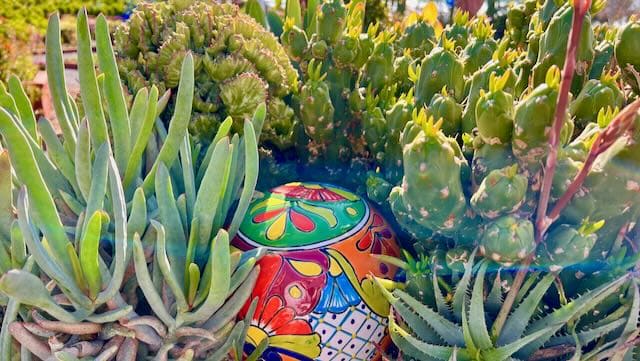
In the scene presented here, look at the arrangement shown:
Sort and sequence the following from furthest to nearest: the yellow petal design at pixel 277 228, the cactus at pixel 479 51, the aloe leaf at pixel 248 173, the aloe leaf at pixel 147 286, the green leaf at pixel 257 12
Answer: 1. the green leaf at pixel 257 12
2. the cactus at pixel 479 51
3. the yellow petal design at pixel 277 228
4. the aloe leaf at pixel 248 173
5. the aloe leaf at pixel 147 286

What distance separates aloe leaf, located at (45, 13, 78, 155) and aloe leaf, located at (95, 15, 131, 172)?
68 millimetres

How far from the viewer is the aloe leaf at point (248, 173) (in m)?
0.92

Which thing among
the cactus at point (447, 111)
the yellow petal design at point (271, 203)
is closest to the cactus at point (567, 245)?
the cactus at point (447, 111)

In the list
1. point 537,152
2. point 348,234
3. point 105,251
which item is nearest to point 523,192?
point 537,152

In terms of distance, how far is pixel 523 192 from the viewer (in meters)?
0.78

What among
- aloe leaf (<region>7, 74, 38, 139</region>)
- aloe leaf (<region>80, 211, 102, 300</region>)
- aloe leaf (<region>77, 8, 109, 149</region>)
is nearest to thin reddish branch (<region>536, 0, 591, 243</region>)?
aloe leaf (<region>80, 211, 102, 300</region>)

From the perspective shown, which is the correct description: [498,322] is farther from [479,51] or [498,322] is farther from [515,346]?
[479,51]

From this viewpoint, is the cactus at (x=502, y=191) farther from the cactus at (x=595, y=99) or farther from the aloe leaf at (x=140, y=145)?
the aloe leaf at (x=140, y=145)

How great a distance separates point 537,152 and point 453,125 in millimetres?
210

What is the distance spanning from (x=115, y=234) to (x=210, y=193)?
0.14 meters

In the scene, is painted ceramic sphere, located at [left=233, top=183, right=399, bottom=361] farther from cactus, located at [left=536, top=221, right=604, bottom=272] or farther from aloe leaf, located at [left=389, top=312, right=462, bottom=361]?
cactus, located at [left=536, top=221, right=604, bottom=272]

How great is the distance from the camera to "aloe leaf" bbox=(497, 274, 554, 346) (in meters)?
0.82

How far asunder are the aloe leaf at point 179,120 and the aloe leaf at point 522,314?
1.80ft

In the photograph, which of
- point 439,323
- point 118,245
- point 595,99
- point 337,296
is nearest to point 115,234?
point 118,245
